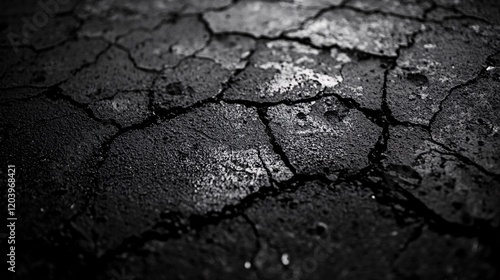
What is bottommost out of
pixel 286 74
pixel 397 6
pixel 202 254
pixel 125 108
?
pixel 202 254

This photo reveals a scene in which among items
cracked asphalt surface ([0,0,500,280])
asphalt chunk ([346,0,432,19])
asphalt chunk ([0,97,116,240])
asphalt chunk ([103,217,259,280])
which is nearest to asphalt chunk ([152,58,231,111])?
cracked asphalt surface ([0,0,500,280])

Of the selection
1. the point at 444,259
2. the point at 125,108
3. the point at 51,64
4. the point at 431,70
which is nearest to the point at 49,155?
the point at 125,108

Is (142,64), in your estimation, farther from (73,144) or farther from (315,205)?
(315,205)

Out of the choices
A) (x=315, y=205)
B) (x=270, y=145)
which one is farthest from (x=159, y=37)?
(x=315, y=205)

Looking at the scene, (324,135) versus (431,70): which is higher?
(431,70)

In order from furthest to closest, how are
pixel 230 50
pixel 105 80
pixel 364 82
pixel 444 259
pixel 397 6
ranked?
pixel 397 6, pixel 230 50, pixel 105 80, pixel 364 82, pixel 444 259

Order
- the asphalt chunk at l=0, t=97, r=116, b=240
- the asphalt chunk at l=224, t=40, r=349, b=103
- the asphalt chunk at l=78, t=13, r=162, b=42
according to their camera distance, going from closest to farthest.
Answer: the asphalt chunk at l=0, t=97, r=116, b=240, the asphalt chunk at l=224, t=40, r=349, b=103, the asphalt chunk at l=78, t=13, r=162, b=42

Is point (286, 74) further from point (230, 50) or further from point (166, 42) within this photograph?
point (166, 42)

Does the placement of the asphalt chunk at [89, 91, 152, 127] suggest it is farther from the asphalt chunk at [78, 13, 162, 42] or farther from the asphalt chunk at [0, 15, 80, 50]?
the asphalt chunk at [0, 15, 80, 50]
